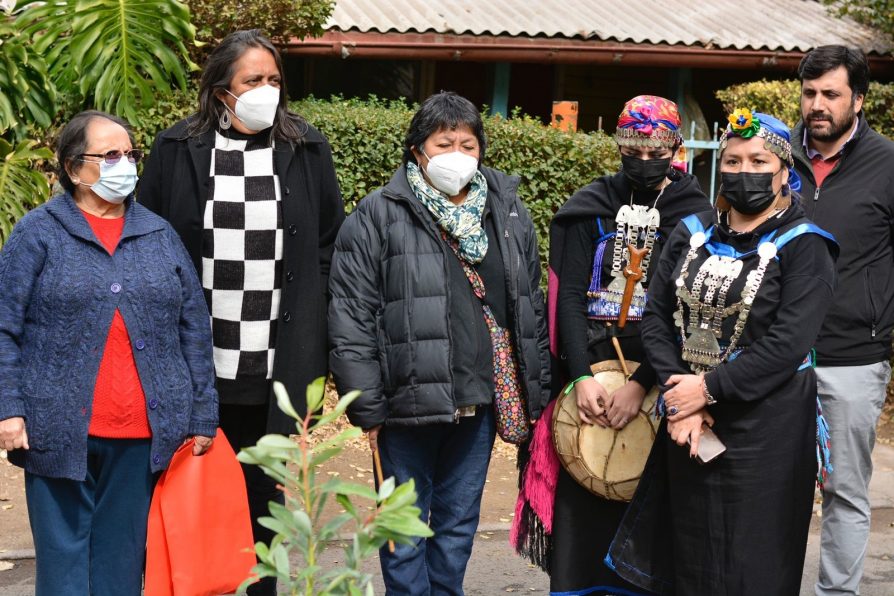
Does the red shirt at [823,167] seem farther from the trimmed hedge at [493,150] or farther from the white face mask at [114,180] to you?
the trimmed hedge at [493,150]

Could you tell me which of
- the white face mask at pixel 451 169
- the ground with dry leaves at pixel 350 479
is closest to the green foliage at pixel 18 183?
the ground with dry leaves at pixel 350 479

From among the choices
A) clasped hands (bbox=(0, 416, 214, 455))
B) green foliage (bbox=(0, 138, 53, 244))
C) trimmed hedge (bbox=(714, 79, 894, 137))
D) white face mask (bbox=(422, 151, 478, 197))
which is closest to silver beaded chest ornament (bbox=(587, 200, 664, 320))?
white face mask (bbox=(422, 151, 478, 197))

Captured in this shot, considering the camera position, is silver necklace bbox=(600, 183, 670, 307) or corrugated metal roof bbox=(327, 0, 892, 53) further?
corrugated metal roof bbox=(327, 0, 892, 53)

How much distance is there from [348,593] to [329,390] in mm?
6156

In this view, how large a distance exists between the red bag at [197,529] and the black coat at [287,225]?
290 millimetres

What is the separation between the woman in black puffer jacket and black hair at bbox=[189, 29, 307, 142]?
1.41ft

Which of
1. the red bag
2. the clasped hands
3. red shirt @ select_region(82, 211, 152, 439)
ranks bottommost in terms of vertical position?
the red bag

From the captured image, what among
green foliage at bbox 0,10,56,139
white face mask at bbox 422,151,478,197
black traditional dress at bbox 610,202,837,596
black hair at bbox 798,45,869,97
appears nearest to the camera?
black traditional dress at bbox 610,202,837,596

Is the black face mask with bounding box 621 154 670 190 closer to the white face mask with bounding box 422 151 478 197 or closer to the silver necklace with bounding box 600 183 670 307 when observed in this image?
the silver necklace with bounding box 600 183 670 307

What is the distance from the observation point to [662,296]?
390cm

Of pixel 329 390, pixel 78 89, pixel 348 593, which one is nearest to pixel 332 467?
pixel 329 390

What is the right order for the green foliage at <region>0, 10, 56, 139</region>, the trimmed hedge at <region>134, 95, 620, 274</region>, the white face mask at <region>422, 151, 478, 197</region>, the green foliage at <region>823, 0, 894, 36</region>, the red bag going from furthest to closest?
the green foliage at <region>823, 0, 894, 36</region>
the trimmed hedge at <region>134, 95, 620, 274</region>
the green foliage at <region>0, 10, 56, 139</region>
the white face mask at <region>422, 151, 478, 197</region>
the red bag

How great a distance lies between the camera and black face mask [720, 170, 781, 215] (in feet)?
12.1

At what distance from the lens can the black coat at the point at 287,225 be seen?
13.5 feet
